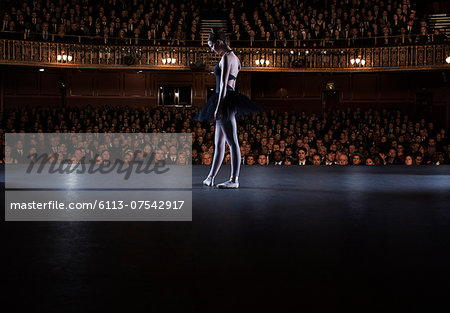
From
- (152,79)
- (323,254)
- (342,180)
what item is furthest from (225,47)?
(152,79)

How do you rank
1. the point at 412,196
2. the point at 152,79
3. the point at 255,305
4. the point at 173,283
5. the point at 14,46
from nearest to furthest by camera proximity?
the point at 255,305
the point at 173,283
the point at 412,196
the point at 14,46
the point at 152,79

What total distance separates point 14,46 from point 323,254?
52.8ft

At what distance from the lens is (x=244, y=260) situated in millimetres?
2455

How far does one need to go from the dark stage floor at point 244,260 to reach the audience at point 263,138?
18.2 feet

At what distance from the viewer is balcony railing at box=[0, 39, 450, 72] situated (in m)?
17.0

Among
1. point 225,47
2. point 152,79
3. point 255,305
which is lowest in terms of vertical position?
point 255,305

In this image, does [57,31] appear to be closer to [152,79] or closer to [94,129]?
[152,79]

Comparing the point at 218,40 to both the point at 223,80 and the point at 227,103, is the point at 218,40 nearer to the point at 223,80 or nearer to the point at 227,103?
the point at 223,80

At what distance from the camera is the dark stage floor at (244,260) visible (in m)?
1.95

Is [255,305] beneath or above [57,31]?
beneath

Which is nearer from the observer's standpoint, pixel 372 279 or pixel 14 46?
pixel 372 279

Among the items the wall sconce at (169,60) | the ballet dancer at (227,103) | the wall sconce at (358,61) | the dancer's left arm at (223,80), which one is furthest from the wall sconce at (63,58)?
the dancer's left arm at (223,80)

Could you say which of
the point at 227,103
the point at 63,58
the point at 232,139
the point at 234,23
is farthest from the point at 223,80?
the point at 234,23

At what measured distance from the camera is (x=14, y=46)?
1664 cm
